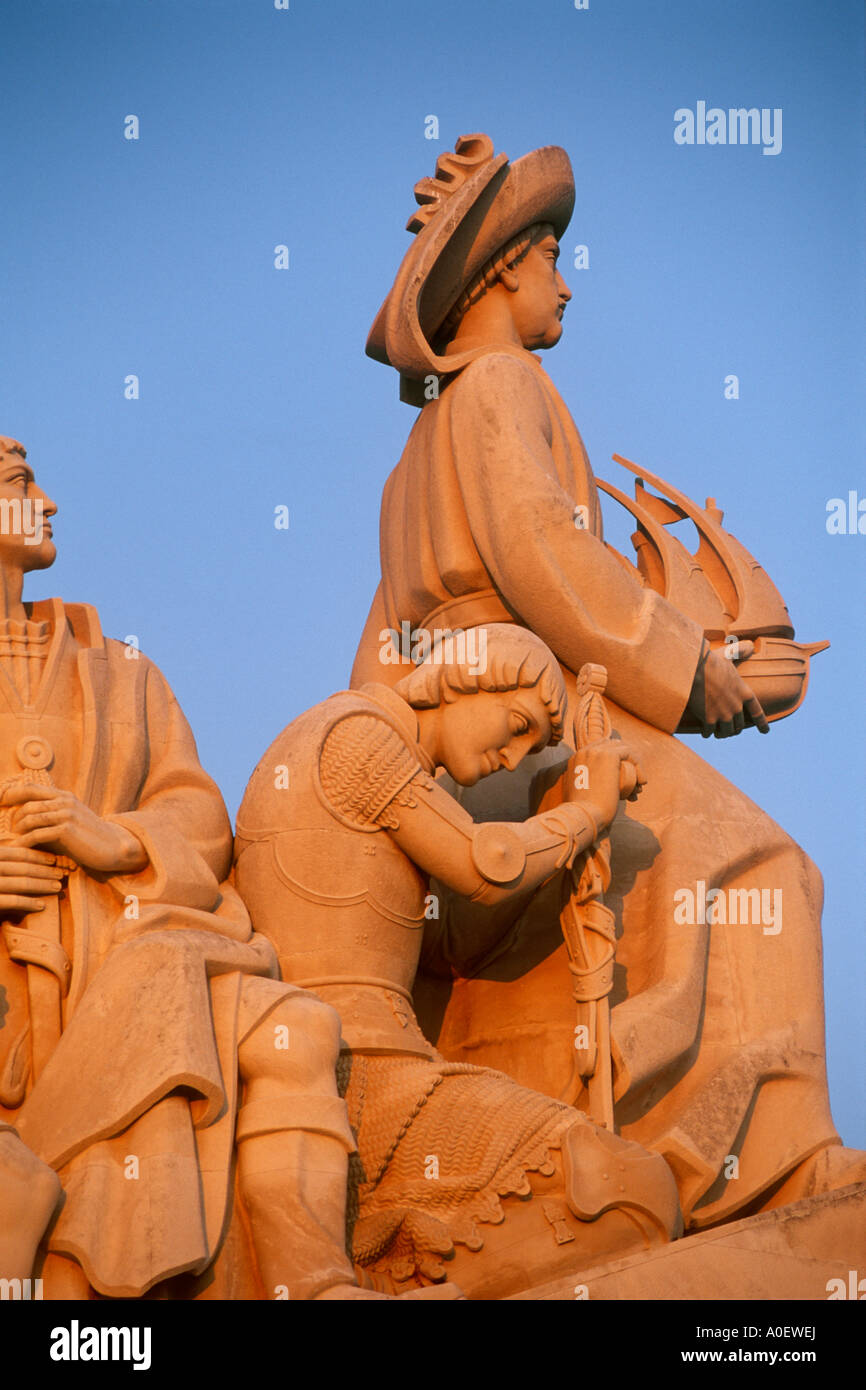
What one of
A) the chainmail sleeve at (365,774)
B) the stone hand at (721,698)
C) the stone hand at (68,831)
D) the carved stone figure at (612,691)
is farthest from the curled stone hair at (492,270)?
the stone hand at (68,831)

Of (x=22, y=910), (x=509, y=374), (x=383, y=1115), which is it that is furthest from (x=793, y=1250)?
(x=509, y=374)

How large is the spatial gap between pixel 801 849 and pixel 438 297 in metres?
2.66

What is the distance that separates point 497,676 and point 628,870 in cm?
125

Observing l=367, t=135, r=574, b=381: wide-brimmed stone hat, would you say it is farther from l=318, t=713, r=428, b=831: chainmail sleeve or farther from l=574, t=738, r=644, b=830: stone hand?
l=318, t=713, r=428, b=831: chainmail sleeve

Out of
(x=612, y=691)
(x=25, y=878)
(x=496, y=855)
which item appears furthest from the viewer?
(x=612, y=691)

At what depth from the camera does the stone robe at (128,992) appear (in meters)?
6.76

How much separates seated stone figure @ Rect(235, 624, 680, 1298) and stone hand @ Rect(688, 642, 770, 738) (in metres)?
1.01

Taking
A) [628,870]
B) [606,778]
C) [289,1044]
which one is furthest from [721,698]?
[289,1044]

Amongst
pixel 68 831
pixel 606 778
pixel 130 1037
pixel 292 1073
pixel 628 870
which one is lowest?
pixel 292 1073

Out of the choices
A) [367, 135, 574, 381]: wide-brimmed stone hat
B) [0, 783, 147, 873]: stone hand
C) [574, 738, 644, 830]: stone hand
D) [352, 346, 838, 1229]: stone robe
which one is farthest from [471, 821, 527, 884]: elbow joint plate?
[367, 135, 574, 381]: wide-brimmed stone hat

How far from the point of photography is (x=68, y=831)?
7.56 m

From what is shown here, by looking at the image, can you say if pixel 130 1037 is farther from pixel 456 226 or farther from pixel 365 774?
pixel 456 226

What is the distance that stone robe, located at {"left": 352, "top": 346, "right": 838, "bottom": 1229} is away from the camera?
27.7ft
